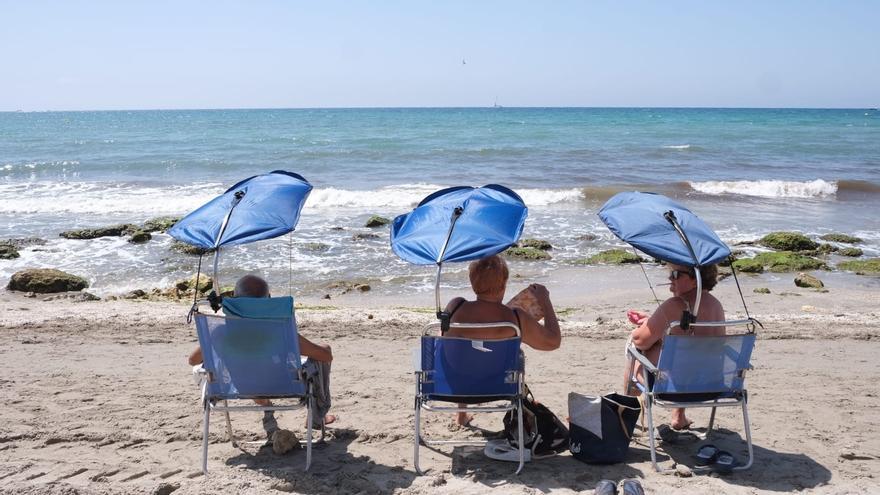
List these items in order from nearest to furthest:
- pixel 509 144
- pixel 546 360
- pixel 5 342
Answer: pixel 546 360 → pixel 5 342 → pixel 509 144

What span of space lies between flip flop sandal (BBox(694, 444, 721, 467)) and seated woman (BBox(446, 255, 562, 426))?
1.15 m

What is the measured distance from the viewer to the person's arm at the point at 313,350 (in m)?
4.98

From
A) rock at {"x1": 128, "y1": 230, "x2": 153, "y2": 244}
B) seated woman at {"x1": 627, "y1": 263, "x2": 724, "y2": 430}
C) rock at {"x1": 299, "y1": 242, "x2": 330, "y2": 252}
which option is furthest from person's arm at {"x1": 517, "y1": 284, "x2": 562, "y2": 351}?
rock at {"x1": 128, "y1": 230, "x2": 153, "y2": 244}

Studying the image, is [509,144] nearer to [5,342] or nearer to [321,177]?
[321,177]

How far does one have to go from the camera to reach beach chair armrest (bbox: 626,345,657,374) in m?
4.78

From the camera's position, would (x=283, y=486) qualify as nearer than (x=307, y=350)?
Yes

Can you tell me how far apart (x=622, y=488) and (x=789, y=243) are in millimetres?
11327

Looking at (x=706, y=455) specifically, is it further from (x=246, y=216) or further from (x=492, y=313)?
(x=246, y=216)

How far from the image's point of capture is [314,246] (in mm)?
14602

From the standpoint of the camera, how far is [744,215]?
1925 cm

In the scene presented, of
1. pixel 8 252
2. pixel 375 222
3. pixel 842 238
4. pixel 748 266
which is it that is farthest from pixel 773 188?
pixel 8 252

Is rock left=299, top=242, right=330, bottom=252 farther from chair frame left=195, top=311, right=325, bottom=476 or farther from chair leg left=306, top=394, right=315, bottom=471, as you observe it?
chair leg left=306, top=394, right=315, bottom=471

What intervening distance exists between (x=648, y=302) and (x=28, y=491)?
Answer: 7.65 meters

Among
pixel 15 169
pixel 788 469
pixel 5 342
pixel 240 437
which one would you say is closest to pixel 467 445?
pixel 240 437
